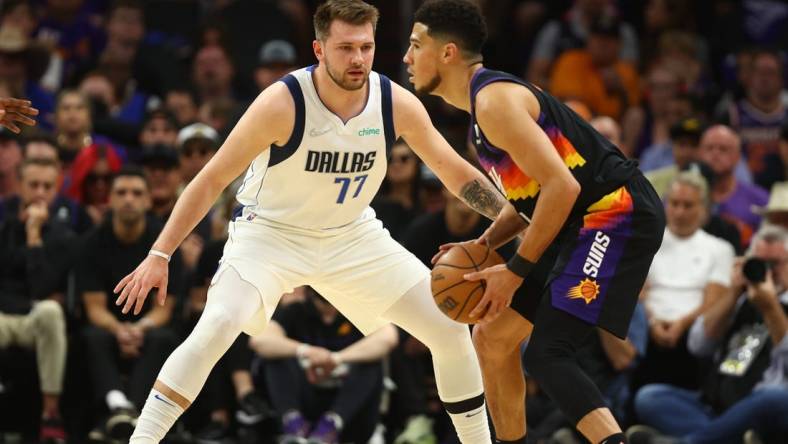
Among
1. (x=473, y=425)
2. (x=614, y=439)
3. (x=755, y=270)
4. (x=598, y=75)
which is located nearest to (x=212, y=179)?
(x=473, y=425)

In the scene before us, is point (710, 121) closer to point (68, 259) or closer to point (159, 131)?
point (159, 131)

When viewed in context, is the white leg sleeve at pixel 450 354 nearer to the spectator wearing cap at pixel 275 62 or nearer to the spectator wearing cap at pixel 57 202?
the spectator wearing cap at pixel 57 202

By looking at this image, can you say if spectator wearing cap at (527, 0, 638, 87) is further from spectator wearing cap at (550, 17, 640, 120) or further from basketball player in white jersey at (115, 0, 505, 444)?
basketball player in white jersey at (115, 0, 505, 444)

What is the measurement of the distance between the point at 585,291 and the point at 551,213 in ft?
1.38

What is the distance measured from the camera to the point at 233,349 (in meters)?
9.34

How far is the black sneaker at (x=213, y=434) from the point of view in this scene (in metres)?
9.30

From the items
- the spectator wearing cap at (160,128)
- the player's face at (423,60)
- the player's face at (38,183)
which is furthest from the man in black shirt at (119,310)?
the player's face at (423,60)

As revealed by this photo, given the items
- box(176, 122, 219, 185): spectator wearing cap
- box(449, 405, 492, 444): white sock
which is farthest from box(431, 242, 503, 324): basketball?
box(176, 122, 219, 185): spectator wearing cap

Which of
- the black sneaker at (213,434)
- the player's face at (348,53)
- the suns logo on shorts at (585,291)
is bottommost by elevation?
the black sneaker at (213,434)

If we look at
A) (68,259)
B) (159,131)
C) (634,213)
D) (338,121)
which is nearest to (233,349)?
(68,259)

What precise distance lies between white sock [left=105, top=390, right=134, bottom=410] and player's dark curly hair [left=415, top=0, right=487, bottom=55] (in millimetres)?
4017

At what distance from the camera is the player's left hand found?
5668 mm

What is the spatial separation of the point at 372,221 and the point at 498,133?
3.90 feet

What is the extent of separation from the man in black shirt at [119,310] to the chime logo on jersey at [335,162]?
322cm
